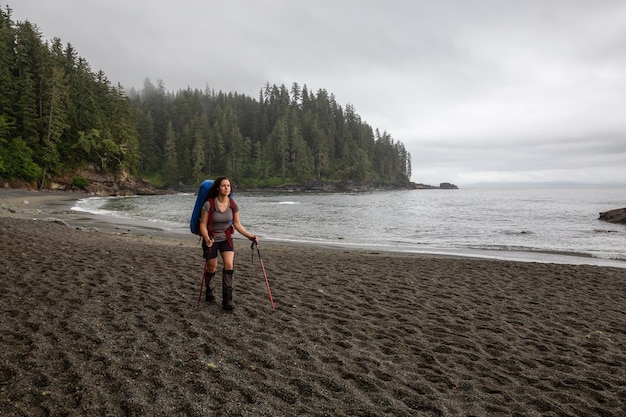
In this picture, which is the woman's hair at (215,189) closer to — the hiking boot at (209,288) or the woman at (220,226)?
the woman at (220,226)

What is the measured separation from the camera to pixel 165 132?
431 feet

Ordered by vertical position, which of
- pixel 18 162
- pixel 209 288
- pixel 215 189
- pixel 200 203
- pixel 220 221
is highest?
pixel 18 162

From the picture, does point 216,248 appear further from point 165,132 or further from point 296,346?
point 165,132

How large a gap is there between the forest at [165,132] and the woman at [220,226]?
6085 cm

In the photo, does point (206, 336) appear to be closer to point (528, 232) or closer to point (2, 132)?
point (528, 232)

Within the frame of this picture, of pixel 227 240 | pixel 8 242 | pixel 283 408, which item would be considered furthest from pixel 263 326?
pixel 8 242

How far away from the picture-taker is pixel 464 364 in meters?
5.47

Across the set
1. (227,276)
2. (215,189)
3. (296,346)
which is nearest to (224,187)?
(215,189)

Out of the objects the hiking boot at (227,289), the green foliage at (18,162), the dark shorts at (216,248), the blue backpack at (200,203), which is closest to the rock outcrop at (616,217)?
the hiking boot at (227,289)

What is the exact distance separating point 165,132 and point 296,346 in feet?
463

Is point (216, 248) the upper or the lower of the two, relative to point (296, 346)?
upper

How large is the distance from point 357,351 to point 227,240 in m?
3.23

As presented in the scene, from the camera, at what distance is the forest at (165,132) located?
195ft

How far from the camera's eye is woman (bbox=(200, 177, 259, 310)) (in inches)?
262
